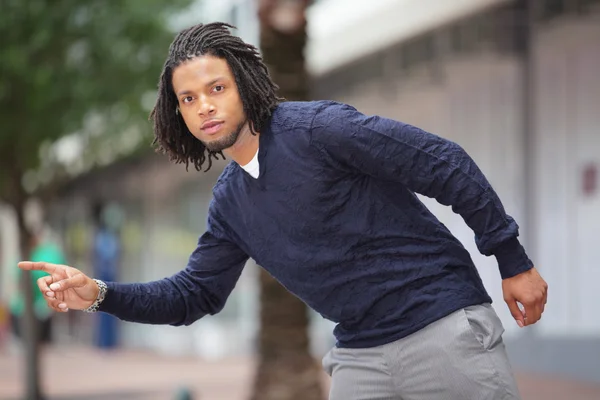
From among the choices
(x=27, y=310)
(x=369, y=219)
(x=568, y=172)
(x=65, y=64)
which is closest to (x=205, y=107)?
(x=369, y=219)

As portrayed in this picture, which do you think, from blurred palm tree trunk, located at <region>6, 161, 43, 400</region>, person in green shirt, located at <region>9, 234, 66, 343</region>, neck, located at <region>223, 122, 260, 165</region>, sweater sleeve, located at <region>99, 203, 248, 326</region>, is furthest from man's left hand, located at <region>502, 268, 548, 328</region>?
person in green shirt, located at <region>9, 234, 66, 343</region>

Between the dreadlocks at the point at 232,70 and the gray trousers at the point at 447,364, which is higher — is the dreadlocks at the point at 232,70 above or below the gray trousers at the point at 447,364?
above

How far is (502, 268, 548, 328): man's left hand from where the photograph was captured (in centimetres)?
313

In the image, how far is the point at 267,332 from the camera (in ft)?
31.4

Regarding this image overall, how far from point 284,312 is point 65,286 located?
6195mm

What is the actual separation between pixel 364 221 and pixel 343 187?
0.34ft

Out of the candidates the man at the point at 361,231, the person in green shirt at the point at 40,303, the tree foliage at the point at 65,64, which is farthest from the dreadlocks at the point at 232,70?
the person in green shirt at the point at 40,303

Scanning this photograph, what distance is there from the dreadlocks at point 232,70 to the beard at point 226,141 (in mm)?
38

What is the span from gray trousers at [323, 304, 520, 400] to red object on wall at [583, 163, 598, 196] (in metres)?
9.56

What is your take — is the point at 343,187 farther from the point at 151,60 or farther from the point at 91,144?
the point at 91,144

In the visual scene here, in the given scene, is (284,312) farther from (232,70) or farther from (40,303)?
(40,303)

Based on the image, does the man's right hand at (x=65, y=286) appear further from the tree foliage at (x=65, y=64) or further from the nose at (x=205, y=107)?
the tree foliage at (x=65, y=64)

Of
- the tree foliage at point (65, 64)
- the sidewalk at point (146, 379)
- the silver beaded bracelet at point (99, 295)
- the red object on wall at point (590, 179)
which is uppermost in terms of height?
the tree foliage at point (65, 64)

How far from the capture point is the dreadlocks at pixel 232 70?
3322 mm
